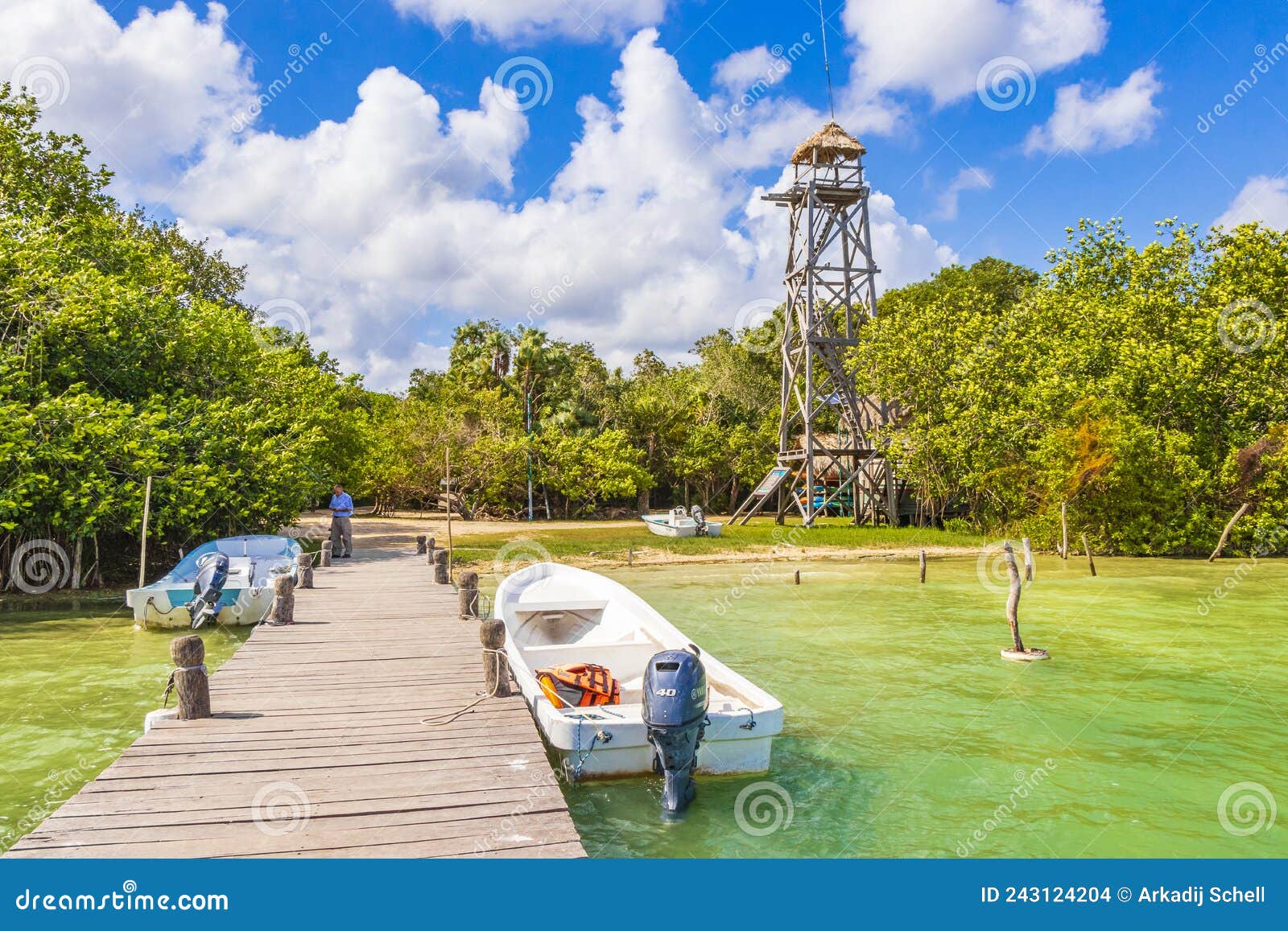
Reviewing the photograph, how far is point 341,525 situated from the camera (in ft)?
69.7

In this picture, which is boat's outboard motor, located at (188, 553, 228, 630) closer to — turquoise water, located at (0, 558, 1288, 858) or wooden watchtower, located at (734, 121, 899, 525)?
turquoise water, located at (0, 558, 1288, 858)

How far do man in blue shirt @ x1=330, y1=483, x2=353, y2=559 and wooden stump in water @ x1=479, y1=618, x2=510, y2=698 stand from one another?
13.7 metres

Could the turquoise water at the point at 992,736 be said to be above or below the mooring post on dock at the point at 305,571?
below

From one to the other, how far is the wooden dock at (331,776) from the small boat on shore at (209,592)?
453 centimetres

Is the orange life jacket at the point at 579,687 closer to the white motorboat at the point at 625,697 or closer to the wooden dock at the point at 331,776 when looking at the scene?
the white motorboat at the point at 625,697

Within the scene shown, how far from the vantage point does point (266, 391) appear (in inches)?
1019

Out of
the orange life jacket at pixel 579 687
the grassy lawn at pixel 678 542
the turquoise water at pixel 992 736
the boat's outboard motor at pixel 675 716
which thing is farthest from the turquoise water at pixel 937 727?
the grassy lawn at pixel 678 542

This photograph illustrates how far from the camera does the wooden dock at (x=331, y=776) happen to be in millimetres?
5168

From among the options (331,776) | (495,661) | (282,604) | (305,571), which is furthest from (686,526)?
(331,776)

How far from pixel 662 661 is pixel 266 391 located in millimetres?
22282

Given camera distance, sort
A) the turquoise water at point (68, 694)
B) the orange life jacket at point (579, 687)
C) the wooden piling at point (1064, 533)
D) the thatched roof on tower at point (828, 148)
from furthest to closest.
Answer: the thatched roof on tower at point (828, 148), the wooden piling at point (1064, 533), the orange life jacket at point (579, 687), the turquoise water at point (68, 694)

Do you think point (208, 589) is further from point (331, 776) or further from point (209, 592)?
point (331, 776)

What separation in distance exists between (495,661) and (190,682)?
271 cm

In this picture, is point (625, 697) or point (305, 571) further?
point (305, 571)
